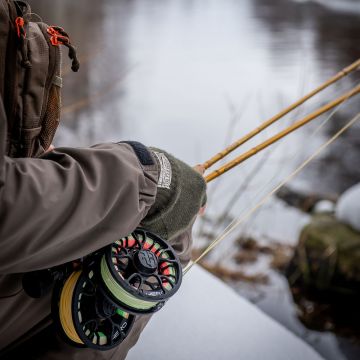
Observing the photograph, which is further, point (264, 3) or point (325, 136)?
point (264, 3)

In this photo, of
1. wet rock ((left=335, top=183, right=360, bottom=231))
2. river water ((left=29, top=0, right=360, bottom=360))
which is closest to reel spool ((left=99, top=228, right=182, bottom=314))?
river water ((left=29, top=0, right=360, bottom=360))

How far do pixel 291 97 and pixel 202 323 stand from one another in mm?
5909

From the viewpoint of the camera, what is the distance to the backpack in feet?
3.08

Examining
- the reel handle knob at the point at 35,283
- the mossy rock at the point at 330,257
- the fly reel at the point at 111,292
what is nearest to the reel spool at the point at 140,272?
the fly reel at the point at 111,292

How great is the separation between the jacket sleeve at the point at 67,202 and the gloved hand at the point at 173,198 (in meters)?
0.09

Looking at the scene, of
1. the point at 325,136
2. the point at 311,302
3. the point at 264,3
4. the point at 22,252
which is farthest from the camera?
the point at 264,3

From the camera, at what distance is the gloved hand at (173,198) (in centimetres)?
116

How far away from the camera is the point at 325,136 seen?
7035mm

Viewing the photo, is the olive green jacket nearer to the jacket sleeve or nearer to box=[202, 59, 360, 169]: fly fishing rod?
the jacket sleeve

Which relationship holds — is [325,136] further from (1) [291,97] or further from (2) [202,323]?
(2) [202,323]

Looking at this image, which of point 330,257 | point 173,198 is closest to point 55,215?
point 173,198

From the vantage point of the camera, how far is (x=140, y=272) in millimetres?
1037

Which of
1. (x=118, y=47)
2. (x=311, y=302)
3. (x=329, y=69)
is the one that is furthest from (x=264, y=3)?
(x=311, y=302)

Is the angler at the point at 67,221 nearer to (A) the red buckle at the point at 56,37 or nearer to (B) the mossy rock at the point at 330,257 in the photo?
(A) the red buckle at the point at 56,37
